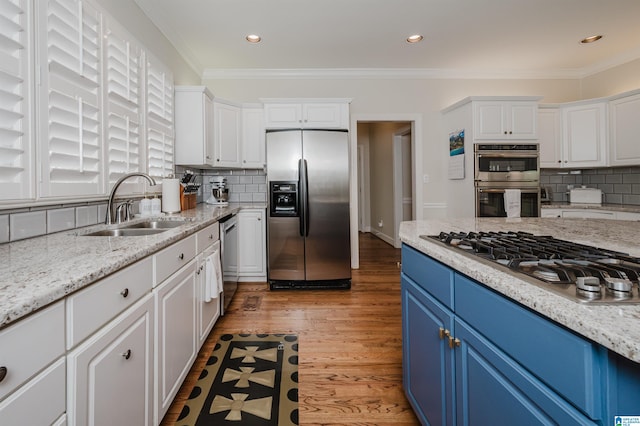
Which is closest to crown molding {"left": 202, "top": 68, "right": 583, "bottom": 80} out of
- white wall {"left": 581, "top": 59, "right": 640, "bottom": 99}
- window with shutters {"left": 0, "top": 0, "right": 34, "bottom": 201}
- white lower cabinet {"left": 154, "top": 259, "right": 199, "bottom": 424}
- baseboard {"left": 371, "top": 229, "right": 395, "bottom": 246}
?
white wall {"left": 581, "top": 59, "right": 640, "bottom": 99}

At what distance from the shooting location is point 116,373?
1038 millimetres

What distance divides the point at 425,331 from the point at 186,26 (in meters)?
3.39

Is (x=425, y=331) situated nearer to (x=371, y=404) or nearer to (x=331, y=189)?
(x=371, y=404)

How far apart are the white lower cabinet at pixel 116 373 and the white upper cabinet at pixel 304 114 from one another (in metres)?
2.70

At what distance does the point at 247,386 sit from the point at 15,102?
5.72 ft

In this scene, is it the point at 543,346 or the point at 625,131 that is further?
the point at 625,131

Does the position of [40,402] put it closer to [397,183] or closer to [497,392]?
[497,392]

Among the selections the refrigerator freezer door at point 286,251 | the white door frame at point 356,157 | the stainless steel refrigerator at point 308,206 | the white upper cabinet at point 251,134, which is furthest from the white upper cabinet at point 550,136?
the white upper cabinet at point 251,134

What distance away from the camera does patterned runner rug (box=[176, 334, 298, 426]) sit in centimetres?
155

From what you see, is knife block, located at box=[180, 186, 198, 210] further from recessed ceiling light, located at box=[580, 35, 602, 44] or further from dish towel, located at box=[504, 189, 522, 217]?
recessed ceiling light, located at box=[580, 35, 602, 44]

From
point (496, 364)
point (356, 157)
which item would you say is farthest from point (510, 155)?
point (496, 364)

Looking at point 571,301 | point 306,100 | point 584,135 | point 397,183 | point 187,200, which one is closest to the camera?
point 571,301

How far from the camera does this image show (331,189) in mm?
3467

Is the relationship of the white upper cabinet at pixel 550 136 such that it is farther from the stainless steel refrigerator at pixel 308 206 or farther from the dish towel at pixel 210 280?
the dish towel at pixel 210 280
